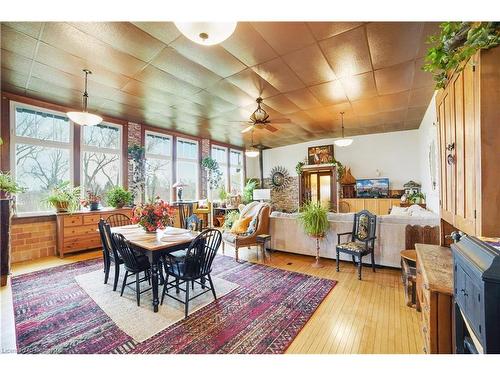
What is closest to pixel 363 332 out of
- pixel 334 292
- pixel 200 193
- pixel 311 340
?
pixel 311 340

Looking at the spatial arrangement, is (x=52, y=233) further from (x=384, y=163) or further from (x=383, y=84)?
(x=384, y=163)

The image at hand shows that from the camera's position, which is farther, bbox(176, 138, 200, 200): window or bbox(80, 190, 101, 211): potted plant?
bbox(176, 138, 200, 200): window

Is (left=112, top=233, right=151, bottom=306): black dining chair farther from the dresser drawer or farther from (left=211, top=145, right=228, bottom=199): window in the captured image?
(left=211, top=145, right=228, bottom=199): window

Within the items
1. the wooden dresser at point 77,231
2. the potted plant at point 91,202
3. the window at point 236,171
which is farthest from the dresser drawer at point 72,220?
the window at point 236,171

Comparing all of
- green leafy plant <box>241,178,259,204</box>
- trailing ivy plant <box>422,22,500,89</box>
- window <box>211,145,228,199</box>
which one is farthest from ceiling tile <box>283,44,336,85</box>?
green leafy plant <box>241,178,259,204</box>

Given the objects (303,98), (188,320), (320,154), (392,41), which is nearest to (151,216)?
(188,320)

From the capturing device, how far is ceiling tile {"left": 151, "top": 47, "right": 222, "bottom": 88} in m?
2.88

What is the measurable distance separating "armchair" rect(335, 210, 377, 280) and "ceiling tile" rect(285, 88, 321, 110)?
235 centimetres

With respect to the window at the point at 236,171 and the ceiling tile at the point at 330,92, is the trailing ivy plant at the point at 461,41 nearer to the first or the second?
the ceiling tile at the point at 330,92

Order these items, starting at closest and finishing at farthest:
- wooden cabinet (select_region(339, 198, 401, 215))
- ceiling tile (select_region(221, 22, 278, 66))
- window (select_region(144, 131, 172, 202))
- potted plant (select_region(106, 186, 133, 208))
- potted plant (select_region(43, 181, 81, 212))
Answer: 1. ceiling tile (select_region(221, 22, 278, 66))
2. potted plant (select_region(43, 181, 81, 212))
3. potted plant (select_region(106, 186, 133, 208))
4. window (select_region(144, 131, 172, 202))
5. wooden cabinet (select_region(339, 198, 401, 215))

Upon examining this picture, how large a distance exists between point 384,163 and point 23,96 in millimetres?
9140

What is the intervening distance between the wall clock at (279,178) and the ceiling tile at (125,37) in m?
6.87

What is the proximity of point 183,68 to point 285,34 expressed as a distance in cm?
154

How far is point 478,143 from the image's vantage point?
1240 millimetres
